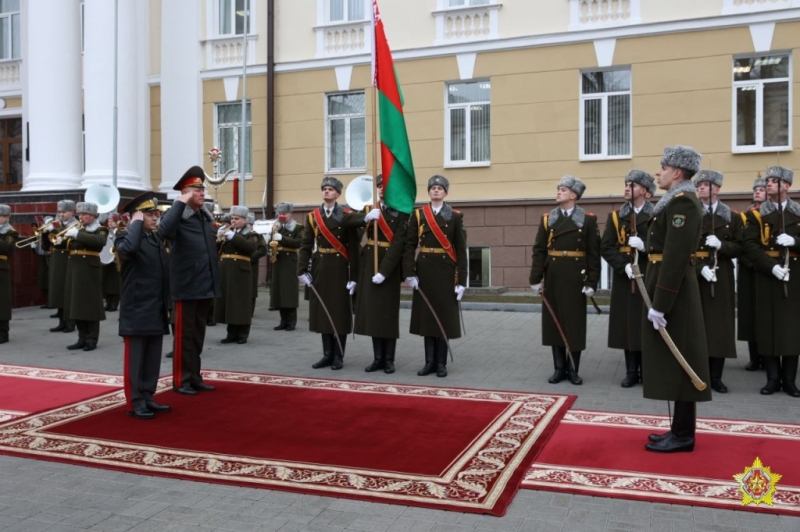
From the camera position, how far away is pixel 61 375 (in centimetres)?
813

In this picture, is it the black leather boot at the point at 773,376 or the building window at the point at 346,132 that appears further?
the building window at the point at 346,132

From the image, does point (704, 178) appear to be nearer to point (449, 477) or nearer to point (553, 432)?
point (553, 432)

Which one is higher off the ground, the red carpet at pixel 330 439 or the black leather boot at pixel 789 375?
the black leather boot at pixel 789 375

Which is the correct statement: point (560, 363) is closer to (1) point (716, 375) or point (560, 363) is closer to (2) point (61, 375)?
(1) point (716, 375)

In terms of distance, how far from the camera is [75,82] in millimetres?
17281

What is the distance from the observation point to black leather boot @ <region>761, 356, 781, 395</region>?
7.20m

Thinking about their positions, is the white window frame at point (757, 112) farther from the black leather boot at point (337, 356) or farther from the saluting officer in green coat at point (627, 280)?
the black leather boot at point (337, 356)

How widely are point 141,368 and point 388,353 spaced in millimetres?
2841

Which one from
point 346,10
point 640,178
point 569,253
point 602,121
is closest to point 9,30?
point 346,10

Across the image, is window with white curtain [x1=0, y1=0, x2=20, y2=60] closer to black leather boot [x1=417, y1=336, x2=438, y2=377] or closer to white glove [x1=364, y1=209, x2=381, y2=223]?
Result: white glove [x1=364, y1=209, x2=381, y2=223]

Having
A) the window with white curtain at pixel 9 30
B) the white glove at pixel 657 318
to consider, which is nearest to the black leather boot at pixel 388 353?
the white glove at pixel 657 318

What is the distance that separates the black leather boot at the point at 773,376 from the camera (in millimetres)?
7196

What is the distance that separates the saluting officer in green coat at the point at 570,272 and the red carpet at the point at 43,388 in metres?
4.25

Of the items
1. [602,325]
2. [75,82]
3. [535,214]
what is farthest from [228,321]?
[75,82]
